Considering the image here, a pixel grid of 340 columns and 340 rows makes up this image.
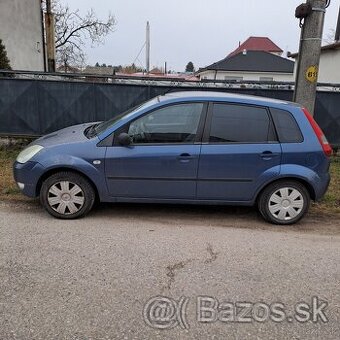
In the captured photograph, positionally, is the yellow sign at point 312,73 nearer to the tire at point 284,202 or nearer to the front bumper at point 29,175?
the tire at point 284,202

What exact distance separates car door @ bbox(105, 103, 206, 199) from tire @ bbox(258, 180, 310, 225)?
94 cm

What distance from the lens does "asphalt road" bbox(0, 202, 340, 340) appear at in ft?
8.95

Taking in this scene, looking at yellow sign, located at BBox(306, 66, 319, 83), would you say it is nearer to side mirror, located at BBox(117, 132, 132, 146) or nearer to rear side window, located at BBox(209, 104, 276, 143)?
rear side window, located at BBox(209, 104, 276, 143)

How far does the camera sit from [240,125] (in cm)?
464

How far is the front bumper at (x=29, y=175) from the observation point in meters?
4.59

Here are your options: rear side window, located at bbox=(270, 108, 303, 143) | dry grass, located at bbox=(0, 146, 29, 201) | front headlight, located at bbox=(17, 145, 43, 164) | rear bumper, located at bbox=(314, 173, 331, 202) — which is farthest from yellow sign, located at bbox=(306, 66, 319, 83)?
dry grass, located at bbox=(0, 146, 29, 201)

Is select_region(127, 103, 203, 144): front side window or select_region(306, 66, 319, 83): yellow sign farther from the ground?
select_region(306, 66, 319, 83): yellow sign

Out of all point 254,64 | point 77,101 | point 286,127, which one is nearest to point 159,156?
point 286,127

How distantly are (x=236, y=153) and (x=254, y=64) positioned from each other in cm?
3462

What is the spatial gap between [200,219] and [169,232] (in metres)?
0.65

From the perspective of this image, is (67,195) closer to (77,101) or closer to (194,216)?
(194,216)

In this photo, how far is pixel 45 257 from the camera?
12.1 feet

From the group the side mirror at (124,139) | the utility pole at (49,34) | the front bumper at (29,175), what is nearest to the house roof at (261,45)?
the utility pole at (49,34)

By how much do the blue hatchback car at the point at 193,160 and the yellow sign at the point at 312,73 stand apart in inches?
49.8
